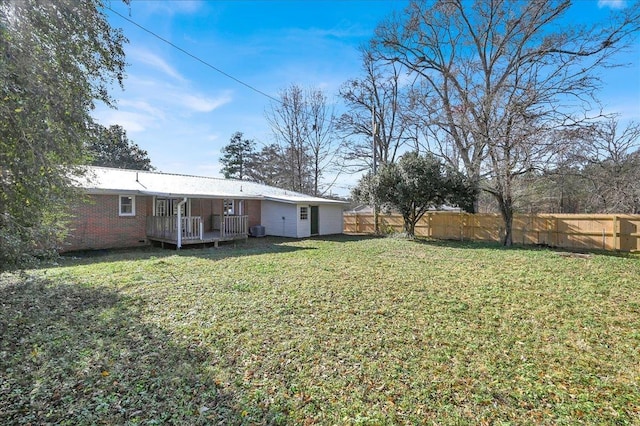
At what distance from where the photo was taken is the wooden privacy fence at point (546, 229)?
11773 millimetres

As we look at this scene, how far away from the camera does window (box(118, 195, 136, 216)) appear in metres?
12.2

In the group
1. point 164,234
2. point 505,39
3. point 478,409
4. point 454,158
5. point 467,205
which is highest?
point 505,39

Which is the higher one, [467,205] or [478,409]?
[467,205]

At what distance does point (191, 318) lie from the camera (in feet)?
15.7

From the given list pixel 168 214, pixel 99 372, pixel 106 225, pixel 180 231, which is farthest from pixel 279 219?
pixel 99 372

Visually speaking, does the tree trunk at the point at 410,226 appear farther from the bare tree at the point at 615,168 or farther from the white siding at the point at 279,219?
the bare tree at the point at 615,168

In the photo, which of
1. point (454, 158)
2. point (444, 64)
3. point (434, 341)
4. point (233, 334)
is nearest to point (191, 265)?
point (233, 334)

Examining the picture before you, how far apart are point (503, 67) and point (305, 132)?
16.1m

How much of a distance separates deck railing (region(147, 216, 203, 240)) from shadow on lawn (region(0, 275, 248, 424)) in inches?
285

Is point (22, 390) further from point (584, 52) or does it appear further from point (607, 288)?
point (584, 52)

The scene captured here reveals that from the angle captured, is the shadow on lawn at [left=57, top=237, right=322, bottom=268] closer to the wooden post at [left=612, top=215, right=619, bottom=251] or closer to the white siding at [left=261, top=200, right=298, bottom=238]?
the white siding at [left=261, top=200, right=298, bottom=238]

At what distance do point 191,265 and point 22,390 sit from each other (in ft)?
18.8

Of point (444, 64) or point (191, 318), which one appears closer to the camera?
point (191, 318)

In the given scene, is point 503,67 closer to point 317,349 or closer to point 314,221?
point 314,221
